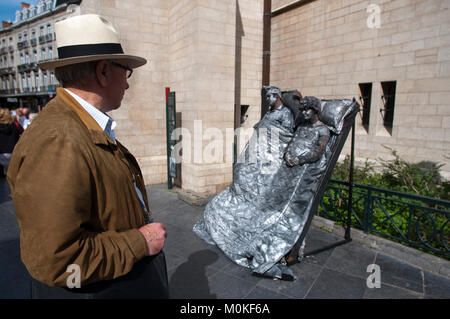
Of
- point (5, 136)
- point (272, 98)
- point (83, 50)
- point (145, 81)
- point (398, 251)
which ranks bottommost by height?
point (398, 251)

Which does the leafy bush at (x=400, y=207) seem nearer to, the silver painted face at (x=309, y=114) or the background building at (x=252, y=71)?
the background building at (x=252, y=71)

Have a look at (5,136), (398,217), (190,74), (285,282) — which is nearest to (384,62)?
(398,217)

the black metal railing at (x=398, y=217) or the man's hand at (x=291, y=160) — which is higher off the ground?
the man's hand at (x=291, y=160)

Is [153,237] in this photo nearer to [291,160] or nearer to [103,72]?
[103,72]

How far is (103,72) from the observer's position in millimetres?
1233

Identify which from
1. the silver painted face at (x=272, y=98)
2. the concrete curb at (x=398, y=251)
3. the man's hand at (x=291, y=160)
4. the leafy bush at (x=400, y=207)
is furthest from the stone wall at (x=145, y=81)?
the concrete curb at (x=398, y=251)

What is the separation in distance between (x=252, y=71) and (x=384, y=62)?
12.1 feet

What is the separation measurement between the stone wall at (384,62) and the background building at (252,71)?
1.0 inches

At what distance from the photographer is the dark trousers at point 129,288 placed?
3.59 feet

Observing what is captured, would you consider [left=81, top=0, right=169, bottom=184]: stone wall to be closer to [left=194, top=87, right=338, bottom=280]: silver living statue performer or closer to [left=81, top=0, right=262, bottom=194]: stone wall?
[left=81, top=0, right=262, bottom=194]: stone wall

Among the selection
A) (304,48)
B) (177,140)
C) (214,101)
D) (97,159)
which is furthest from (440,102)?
(97,159)

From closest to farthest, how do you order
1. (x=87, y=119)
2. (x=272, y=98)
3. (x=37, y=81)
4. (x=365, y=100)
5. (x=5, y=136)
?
(x=87, y=119) → (x=272, y=98) → (x=5, y=136) → (x=365, y=100) → (x=37, y=81)
